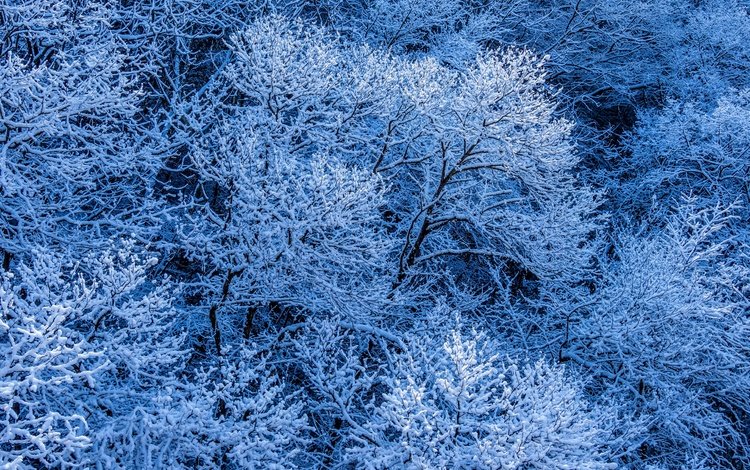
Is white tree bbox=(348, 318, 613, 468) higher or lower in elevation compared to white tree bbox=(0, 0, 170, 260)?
lower

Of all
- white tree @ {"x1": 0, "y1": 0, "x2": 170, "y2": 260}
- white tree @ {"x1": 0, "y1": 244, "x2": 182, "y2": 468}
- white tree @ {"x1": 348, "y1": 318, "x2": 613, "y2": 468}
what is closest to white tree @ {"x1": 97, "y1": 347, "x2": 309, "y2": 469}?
white tree @ {"x1": 0, "y1": 244, "x2": 182, "y2": 468}

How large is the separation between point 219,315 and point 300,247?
10.1ft

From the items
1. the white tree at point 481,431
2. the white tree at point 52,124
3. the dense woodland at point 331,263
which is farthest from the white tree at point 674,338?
the white tree at point 52,124

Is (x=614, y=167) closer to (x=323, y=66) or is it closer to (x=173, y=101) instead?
(x=323, y=66)

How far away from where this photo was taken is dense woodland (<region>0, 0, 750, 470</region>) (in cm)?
797

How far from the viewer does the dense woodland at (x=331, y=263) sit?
7.97 metres

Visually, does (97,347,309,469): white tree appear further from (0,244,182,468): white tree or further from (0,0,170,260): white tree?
(0,0,170,260): white tree

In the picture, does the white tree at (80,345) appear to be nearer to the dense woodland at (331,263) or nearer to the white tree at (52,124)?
the dense woodland at (331,263)

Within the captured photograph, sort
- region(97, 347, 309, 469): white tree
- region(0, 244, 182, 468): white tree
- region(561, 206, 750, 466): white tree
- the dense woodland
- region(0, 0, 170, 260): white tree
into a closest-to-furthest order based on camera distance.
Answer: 1. region(0, 244, 182, 468): white tree
2. region(97, 347, 309, 469): white tree
3. the dense woodland
4. region(0, 0, 170, 260): white tree
5. region(561, 206, 750, 466): white tree

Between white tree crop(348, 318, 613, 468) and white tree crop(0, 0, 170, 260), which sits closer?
white tree crop(348, 318, 613, 468)

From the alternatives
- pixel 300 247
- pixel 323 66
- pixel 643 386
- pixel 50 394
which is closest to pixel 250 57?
pixel 323 66

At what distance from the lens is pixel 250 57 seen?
36.7 ft

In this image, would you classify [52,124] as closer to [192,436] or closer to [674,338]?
[192,436]

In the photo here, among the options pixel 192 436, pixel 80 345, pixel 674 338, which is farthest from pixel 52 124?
pixel 674 338
